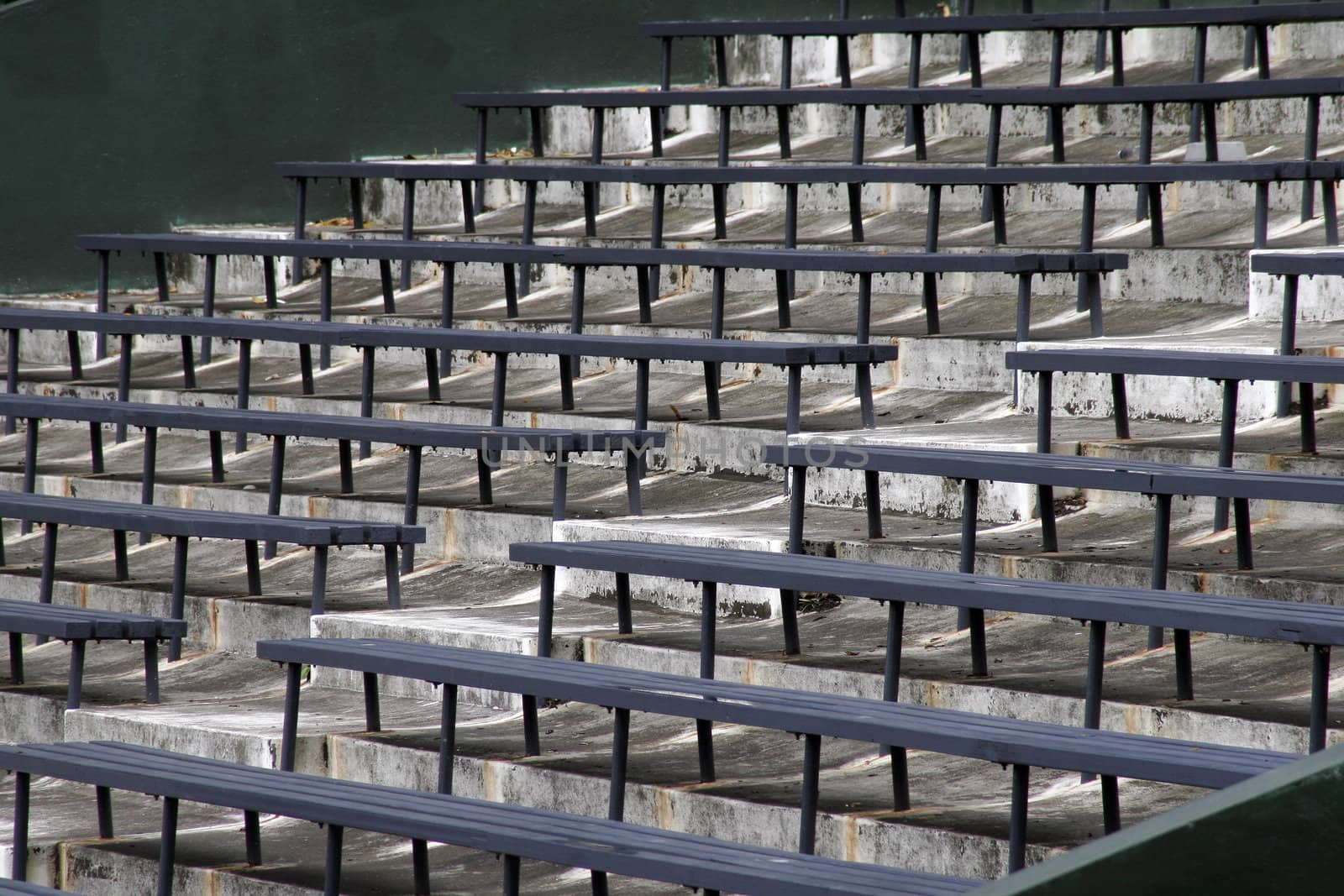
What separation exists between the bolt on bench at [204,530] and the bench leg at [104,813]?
2.24 feet

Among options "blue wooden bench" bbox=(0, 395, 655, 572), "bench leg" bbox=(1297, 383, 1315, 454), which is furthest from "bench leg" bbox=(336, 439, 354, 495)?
"bench leg" bbox=(1297, 383, 1315, 454)

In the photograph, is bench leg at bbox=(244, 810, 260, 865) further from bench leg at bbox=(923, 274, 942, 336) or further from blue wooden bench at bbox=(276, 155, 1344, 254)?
blue wooden bench at bbox=(276, 155, 1344, 254)

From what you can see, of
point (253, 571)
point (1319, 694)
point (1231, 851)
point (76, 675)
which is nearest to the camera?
point (1231, 851)

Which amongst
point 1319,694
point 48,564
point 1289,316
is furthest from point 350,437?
point 1319,694

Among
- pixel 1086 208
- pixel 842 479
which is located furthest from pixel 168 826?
pixel 1086 208

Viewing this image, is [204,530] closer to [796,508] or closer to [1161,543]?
[796,508]

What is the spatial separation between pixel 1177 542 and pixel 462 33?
175 inches

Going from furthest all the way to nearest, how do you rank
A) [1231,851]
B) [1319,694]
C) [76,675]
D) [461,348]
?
1. [461,348]
2. [76,675]
3. [1319,694]
4. [1231,851]

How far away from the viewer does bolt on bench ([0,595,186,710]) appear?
3.58m

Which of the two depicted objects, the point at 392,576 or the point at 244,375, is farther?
the point at 244,375

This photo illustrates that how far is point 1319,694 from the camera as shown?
2600 millimetres

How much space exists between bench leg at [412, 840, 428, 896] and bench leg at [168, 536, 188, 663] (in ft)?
4.40

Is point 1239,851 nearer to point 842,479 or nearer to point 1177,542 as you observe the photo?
point 1177,542

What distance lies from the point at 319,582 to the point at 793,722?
1492mm
